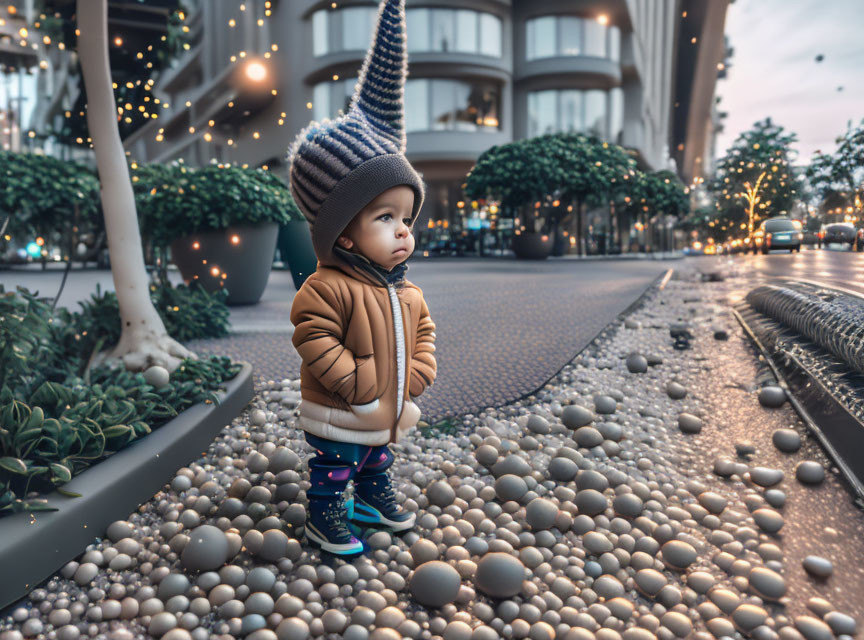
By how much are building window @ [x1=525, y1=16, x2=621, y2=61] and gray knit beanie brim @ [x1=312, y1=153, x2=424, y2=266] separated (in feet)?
80.2

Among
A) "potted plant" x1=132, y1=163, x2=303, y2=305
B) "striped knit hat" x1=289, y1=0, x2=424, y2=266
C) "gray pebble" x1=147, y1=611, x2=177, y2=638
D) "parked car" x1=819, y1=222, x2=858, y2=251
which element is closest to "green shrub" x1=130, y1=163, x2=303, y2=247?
"potted plant" x1=132, y1=163, x2=303, y2=305

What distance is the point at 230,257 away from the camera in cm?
593

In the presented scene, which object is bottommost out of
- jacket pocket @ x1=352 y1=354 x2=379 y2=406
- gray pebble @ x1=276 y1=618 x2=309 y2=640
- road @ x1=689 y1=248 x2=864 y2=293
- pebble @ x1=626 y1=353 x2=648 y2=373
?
gray pebble @ x1=276 y1=618 x2=309 y2=640

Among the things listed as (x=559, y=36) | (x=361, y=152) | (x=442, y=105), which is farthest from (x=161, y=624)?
(x=559, y=36)

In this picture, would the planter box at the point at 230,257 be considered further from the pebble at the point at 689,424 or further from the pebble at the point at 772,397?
the pebble at the point at 772,397

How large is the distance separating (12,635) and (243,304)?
508cm

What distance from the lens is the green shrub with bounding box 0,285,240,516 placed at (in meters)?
1.73

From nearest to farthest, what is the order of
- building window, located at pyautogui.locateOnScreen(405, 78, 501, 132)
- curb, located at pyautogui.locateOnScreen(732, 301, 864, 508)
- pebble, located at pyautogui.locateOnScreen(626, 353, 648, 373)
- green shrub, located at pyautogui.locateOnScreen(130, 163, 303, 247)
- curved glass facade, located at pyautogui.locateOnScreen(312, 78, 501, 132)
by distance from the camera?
curb, located at pyautogui.locateOnScreen(732, 301, 864, 508), pebble, located at pyautogui.locateOnScreen(626, 353, 648, 373), green shrub, located at pyautogui.locateOnScreen(130, 163, 303, 247), curved glass facade, located at pyautogui.locateOnScreen(312, 78, 501, 132), building window, located at pyautogui.locateOnScreen(405, 78, 501, 132)

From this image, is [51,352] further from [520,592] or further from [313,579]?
[520,592]

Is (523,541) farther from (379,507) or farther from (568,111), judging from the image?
(568,111)

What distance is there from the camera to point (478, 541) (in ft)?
6.00

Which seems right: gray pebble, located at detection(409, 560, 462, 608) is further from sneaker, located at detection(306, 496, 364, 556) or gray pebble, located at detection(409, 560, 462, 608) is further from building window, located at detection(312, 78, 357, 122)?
building window, located at detection(312, 78, 357, 122)

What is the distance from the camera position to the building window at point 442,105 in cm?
2197

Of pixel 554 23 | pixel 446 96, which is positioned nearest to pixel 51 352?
pixel 446 96
